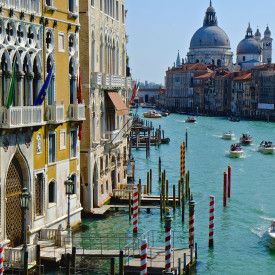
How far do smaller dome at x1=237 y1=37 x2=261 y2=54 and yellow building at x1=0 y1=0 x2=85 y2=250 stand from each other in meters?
104

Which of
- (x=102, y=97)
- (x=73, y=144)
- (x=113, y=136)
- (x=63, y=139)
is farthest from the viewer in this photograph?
(x=113, y=136)

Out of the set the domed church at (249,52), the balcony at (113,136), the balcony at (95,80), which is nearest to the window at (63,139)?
the balcony at (95,80)

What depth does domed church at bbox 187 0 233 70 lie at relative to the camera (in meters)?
120

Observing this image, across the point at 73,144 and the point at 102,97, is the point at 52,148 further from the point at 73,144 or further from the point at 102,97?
the point at 102,97

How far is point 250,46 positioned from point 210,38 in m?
7.29

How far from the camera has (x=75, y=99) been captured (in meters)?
15.2

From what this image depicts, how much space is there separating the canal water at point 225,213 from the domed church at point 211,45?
81.6 meters

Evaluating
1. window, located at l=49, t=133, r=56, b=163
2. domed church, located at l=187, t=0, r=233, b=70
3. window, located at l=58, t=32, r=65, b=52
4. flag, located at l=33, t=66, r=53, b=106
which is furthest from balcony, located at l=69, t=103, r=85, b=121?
domed church, located at l=187, t=0, r=233, b=70

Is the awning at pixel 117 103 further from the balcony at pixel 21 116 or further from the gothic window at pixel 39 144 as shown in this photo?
the balcony at pixel 21 116

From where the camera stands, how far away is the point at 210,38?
120 metres

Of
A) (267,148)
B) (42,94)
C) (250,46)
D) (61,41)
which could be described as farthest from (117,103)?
(250,46)

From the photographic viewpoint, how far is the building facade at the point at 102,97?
1675cm

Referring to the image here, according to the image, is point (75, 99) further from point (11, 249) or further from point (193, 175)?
point (193, 175)

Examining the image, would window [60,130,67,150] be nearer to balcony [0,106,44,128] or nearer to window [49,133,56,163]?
window [49,133,56,163]
